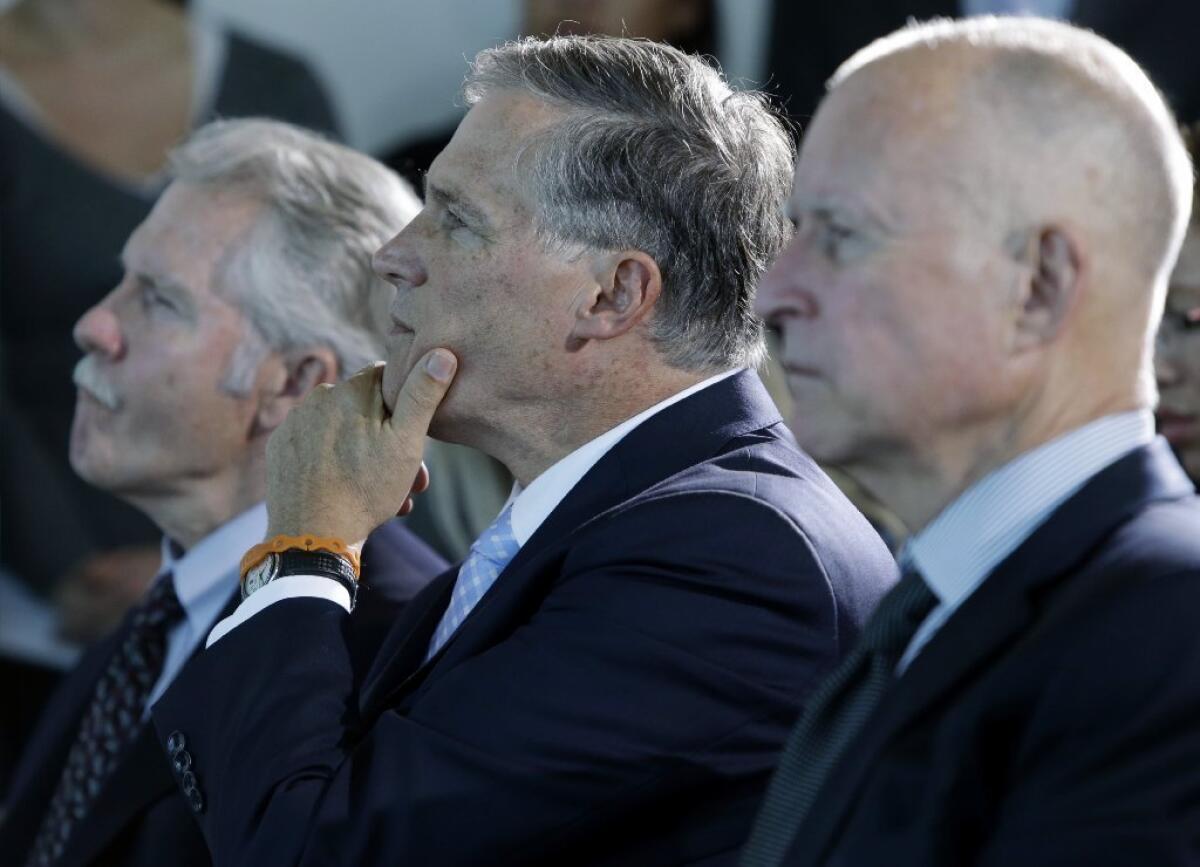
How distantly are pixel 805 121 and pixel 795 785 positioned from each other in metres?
3.22

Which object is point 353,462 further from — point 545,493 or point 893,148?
point 893,148

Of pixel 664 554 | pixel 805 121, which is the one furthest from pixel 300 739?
pixel 805 121

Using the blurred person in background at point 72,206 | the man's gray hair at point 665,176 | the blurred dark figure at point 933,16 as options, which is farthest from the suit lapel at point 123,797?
the blurred person in background at point 72,206

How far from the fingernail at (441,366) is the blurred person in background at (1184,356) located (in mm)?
1382

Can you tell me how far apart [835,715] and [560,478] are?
0.71 m

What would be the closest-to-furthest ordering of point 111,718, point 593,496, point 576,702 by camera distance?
1. point 576,702
2. point 593,496
3. point 111,718

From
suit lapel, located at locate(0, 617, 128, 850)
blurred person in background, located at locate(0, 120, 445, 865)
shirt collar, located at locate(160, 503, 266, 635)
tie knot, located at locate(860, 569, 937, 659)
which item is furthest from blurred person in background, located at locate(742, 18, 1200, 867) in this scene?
suit lapel, located at locate(0, 617, 128, 850)

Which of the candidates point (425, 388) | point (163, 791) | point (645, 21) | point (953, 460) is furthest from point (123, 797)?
point (645, 21)

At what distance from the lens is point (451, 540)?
4.18 meters

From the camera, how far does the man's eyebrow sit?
7.74ft

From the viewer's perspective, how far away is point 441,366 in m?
2.34

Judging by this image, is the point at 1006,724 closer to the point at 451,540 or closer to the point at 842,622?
the point at 842,622

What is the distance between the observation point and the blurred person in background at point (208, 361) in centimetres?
309

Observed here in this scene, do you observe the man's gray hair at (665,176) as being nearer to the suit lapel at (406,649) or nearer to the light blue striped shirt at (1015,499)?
the suit lapel at (406,649)
